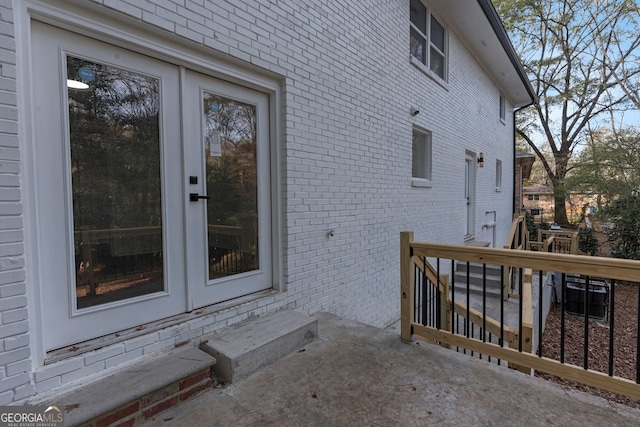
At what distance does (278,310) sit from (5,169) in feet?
6.53

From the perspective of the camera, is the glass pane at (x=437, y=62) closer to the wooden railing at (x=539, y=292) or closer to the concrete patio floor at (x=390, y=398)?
the wooden railing at (x=539, y=292)

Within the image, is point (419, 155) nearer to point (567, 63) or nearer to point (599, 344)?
point (599, 344)

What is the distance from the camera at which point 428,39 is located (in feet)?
17.7

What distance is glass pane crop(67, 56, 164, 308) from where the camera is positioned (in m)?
1.81

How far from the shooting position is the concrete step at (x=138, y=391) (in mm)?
1479

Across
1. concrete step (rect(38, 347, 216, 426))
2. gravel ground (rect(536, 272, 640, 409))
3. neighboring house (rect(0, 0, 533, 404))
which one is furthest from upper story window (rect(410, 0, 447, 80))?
concrete step (rect(38, 347, 216, 426))

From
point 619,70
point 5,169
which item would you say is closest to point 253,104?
point 5,169

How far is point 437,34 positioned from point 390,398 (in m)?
6.15

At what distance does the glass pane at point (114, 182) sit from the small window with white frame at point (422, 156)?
4.15 meters

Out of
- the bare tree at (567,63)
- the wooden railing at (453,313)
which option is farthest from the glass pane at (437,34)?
the bare tree at (567,63)

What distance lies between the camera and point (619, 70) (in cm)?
1403

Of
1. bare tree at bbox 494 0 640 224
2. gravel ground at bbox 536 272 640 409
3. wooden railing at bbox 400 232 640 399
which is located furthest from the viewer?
bare tree at bbox 494 0 640 224

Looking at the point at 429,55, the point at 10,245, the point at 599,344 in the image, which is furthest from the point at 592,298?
the point at 10,245

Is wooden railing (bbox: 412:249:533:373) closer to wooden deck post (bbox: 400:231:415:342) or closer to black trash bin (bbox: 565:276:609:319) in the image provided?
wooden deck post (bbox: 400:231:415:342)
